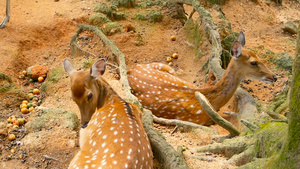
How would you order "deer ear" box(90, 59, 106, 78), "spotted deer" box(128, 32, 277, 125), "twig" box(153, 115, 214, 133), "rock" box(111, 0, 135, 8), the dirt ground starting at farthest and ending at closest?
"rock" box(111, 0, 135, 8) < "spotted deer" box(128, 32, 277, 125) < "twig" box(153, 115, 214, 133) < "deer ear" box(90, 59, 106, 78) < the dirt ground

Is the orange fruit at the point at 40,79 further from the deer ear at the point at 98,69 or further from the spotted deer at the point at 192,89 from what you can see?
the deer ear at the point at 98,69

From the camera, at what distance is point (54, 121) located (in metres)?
5.22

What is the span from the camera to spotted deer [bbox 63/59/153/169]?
361 cm

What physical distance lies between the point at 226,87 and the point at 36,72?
4.20 meters

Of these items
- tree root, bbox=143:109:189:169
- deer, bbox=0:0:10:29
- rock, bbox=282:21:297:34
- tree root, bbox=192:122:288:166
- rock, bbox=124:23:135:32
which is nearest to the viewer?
tree root, bbox=192:122:288:166

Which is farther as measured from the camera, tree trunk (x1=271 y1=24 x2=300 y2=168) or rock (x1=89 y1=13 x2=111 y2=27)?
rock (x1=89 y1=13 x2=111 y2=27)

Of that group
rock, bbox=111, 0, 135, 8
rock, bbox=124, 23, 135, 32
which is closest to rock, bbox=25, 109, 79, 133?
rock, bbox=124, 23, 135, 32

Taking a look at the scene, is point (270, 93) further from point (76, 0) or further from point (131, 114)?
point (76, 0)

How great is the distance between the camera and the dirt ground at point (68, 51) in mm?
4801

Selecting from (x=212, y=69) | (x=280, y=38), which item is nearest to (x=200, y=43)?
(x=212, y=69)

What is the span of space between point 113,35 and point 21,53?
7.94ft

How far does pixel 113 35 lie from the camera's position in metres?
9.02

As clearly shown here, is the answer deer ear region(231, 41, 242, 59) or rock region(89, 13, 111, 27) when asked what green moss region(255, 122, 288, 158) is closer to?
deer ear region(231, 41, 242, 59)

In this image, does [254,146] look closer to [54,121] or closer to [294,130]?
[294,130]
